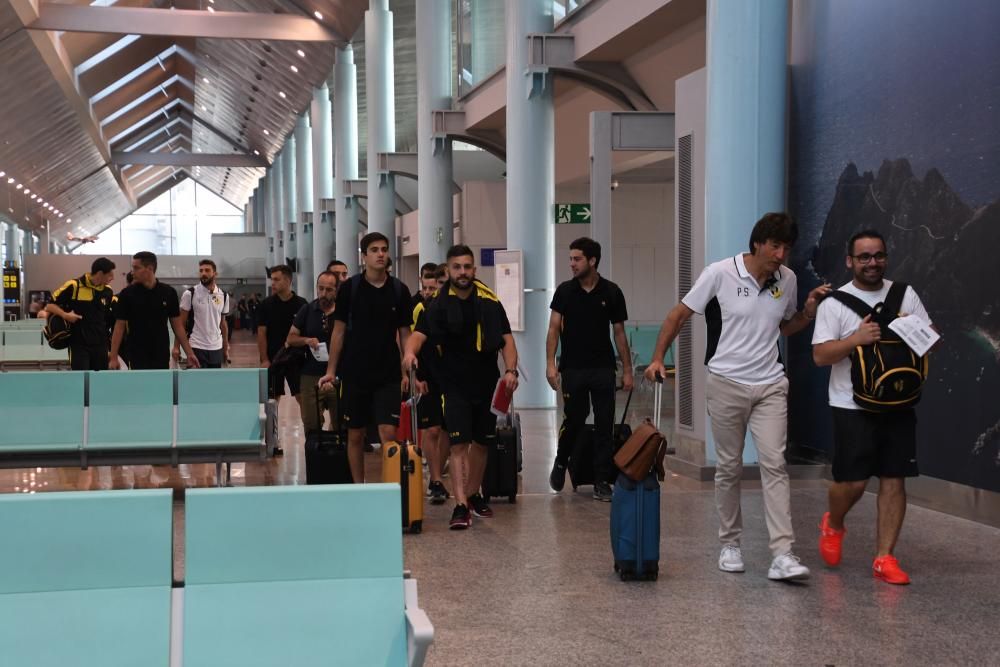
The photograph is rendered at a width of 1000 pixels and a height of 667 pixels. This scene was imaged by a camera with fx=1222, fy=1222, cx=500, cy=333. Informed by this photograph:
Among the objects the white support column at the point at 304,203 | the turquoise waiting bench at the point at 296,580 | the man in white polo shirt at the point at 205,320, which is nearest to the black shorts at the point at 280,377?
the man in white polo shirt at the point at 205,320

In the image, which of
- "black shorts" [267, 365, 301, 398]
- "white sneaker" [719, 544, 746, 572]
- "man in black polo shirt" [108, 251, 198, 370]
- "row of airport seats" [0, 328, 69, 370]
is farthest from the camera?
"row of airport seats" [0, 328, 69, 370]

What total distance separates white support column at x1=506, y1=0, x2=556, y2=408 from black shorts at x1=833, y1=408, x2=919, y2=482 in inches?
373

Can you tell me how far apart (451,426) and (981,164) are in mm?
3408

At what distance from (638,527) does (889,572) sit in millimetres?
1155

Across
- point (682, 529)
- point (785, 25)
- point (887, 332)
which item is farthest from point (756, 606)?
point (785, 25)

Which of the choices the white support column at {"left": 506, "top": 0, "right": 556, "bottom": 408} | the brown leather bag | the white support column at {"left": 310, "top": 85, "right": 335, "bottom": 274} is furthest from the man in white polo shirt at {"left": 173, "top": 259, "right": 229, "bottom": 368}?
the white support column at {"left": 310, "top": 85, "right": 335, "bottom": 274}

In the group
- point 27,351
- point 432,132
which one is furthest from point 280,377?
point 27,351

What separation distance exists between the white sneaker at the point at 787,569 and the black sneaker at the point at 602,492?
2.47 meters

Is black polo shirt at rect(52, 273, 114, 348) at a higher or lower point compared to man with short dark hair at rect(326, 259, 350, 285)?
lower

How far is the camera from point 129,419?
8.09 m

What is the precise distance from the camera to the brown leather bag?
5656mm

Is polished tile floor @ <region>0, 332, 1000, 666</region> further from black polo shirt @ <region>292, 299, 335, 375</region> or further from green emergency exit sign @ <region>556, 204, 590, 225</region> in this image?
green emergency exit sign @ <region>556, 204, 590, 225</region>

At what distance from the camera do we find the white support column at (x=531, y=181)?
14852 millimetres

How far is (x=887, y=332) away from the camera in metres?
5.47
